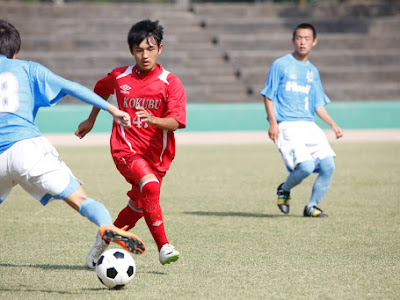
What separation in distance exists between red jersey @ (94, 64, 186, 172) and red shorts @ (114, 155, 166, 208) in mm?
43

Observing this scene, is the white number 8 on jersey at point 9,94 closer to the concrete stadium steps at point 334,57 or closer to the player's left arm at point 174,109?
the player's left arm at point 174,109

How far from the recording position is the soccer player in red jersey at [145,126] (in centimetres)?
509

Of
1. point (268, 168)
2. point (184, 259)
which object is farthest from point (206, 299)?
point (268, 168)

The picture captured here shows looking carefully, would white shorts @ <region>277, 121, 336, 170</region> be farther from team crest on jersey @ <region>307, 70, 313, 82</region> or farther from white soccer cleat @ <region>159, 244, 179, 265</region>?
white soccer cleat @ <region>159, 244, 179, 265</region>

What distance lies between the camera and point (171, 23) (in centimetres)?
2672

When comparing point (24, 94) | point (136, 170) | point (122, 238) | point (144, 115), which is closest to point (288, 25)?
point (136, 170)

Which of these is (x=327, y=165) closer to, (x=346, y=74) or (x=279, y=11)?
(x=346, y=74)

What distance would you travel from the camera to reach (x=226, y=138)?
1817 centimetres

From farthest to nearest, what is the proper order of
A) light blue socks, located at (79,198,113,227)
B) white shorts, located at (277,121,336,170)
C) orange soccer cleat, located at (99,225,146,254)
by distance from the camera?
white shorts, located at (277,121,336,170)
light blue socks, located at (79,198,113,227)
orange soccer cleat, located at (99,225,146,254)

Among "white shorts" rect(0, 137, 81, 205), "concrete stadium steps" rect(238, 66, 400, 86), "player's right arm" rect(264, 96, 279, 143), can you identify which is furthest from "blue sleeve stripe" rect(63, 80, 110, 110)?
"concrete stadium steps" rect(238, 66, 400, 86)

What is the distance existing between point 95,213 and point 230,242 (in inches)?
83.2

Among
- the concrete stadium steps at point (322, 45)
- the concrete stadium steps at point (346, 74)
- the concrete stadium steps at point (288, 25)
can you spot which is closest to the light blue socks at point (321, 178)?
the concrete stadium steps at point (322, 45)

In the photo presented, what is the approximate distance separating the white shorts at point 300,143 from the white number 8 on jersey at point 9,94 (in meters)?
3.82

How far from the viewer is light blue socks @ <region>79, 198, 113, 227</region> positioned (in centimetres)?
427
